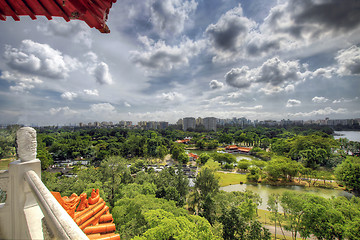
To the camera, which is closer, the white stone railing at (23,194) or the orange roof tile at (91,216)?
the white stone railing at (23,194)


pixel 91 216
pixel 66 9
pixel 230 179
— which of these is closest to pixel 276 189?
pixel 230 179

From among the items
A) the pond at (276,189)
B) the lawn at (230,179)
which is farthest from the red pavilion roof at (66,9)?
the lawn at (230,179)

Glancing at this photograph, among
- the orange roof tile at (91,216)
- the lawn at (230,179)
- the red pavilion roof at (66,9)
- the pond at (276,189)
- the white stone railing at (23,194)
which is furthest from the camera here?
the lawn at (230,179)

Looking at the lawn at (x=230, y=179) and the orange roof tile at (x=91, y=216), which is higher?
the orange roof tile at (x=91, y=216)

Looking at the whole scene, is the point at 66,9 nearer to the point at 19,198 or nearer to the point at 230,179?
the point at 19,198

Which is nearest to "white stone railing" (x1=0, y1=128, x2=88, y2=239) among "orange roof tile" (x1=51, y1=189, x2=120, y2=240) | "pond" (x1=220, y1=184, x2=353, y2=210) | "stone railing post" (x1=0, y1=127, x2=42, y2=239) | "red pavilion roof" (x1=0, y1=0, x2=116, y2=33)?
"stone railing post" (x1=0, y1=127, x2=42, y2=239)

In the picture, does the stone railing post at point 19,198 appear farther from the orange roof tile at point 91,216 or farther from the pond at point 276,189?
the pond at point 276,189
